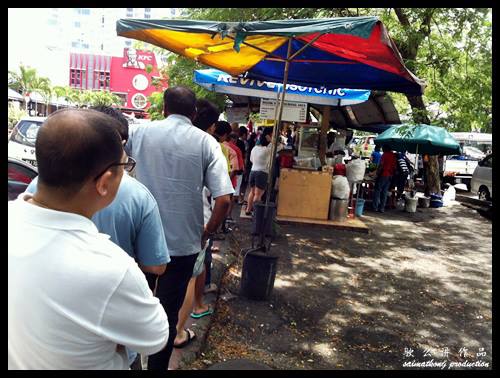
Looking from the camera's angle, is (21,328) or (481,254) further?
(481,254)

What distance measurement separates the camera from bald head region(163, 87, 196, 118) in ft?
8.89

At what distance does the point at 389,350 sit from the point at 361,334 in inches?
12.5

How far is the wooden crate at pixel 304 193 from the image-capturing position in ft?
26.7

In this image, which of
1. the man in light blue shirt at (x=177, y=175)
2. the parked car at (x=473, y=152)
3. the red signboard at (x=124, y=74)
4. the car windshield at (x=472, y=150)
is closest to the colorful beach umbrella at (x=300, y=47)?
the man in light blue shirt at (x=177, y=175)

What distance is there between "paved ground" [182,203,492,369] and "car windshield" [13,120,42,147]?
4.63 metres

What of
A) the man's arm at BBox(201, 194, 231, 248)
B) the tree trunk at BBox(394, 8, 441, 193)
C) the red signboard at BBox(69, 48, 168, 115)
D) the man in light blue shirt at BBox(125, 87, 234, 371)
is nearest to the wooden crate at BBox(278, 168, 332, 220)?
the tree trunk at BBox(394, 8, 441, 193)

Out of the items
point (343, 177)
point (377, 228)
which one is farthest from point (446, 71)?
point (377, 228)

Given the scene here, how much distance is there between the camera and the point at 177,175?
2645 millimetres

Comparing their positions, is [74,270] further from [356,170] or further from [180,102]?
[356,170]

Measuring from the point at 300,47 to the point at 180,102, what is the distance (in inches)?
107

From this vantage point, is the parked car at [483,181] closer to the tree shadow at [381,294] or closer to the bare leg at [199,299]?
the tree shadow at [381,294]

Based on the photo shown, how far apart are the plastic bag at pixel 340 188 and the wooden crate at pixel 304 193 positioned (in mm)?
129

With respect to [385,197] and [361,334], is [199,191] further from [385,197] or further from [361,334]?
[385,197]

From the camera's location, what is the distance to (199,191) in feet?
8.91
